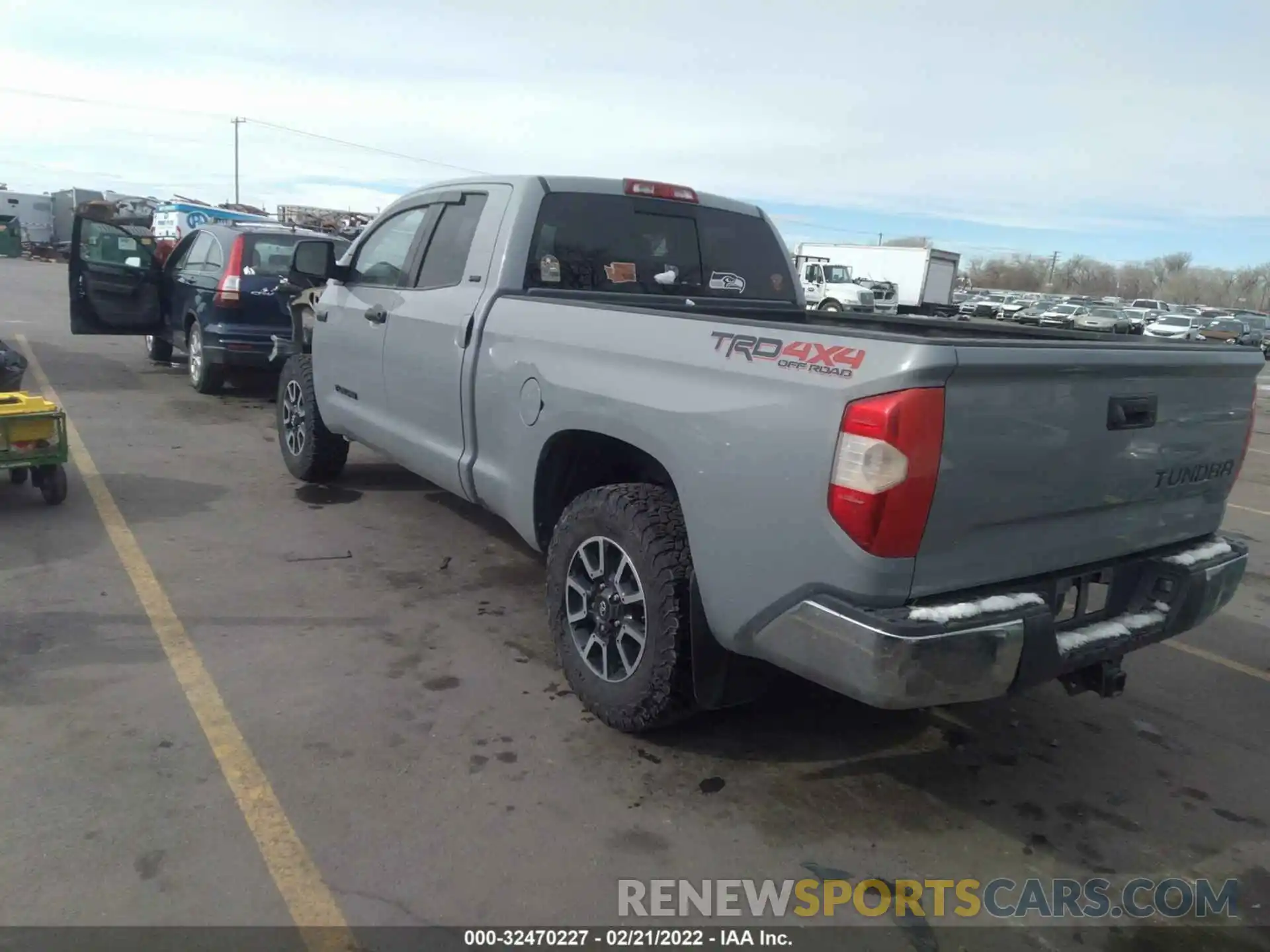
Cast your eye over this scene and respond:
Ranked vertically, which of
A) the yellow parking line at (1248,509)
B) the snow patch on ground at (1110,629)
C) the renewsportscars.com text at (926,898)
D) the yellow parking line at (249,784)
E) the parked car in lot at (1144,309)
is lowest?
the yellow parking line at (249,784)

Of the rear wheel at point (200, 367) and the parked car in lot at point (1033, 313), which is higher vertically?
Answer: the parked car in lot at point (1033, 313)

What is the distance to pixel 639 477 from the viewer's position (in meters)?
3.79

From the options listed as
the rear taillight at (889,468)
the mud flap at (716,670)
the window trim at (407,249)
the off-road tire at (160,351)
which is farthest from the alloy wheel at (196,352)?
the rear taillight at (889,468)

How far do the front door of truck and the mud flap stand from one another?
2618mm

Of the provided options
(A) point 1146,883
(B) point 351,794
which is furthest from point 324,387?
(A) point 1146,883

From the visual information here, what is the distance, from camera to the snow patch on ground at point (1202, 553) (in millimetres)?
3271

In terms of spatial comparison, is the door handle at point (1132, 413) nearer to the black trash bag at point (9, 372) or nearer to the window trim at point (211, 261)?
the black trash bag at point (9, 372)

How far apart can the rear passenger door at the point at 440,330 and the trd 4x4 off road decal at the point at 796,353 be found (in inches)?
68.2

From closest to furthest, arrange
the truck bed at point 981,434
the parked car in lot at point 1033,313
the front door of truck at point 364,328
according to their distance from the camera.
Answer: the truck bed at point 981,434 < the front door of truck at point 364,328 < the parked car in lot at point 1033,313

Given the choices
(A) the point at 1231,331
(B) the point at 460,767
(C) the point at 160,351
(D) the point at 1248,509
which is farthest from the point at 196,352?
(A) the point at 1231,331

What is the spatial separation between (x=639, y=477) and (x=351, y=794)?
152 cm

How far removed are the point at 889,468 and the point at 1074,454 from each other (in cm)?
72

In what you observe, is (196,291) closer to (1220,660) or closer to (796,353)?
(796,353)

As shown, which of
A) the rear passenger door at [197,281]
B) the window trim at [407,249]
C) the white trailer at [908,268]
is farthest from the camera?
the white trailer at [908,268]
